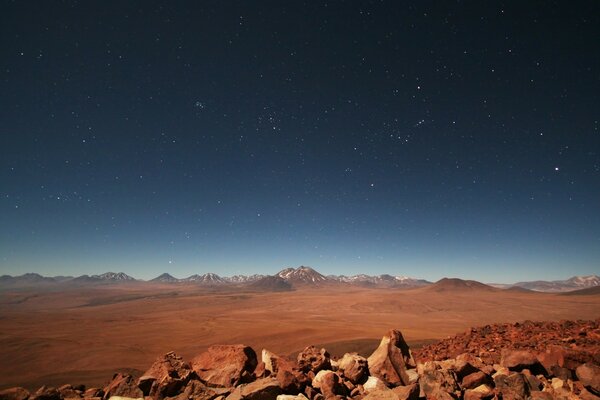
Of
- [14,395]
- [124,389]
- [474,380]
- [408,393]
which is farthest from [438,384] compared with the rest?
[14,395]

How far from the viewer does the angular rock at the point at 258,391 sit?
18.7ft

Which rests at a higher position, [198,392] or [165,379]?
[165,379]

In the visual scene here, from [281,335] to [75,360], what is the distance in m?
27.5

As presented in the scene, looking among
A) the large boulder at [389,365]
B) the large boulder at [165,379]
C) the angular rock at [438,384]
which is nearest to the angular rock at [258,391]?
the large boulder at [165,379]

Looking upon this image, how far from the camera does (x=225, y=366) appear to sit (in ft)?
24.3

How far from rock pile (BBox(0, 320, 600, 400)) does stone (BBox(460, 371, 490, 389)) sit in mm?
21

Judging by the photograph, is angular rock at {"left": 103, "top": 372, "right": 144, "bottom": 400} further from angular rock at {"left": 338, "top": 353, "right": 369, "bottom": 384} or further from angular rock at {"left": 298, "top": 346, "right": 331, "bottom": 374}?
angular rock at {"left": 338, "top": 353, "right": 369, "bottom": 384}

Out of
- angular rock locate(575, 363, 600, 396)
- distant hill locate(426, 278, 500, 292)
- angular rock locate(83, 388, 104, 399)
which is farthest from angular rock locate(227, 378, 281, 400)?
distant hill locate(426, 278, 500, 292)

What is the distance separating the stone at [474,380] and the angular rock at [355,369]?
90.2 inches

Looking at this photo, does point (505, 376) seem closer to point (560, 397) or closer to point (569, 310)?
point (560, 397)

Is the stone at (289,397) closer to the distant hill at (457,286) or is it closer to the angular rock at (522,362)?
the angular rock at (522,362)

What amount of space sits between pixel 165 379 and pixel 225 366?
142 cm

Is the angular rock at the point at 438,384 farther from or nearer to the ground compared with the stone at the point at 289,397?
nearer to the ground

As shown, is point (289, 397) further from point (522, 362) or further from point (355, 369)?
point (522, 362)
